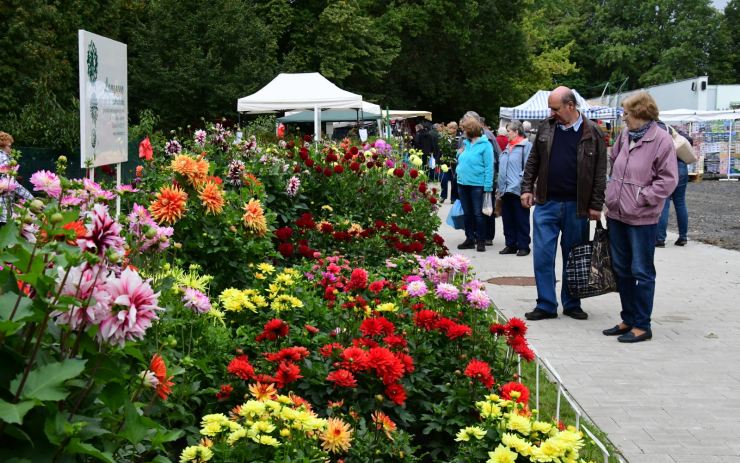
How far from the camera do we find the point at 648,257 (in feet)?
23.6

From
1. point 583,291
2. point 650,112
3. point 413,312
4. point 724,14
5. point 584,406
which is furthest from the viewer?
point 724,14

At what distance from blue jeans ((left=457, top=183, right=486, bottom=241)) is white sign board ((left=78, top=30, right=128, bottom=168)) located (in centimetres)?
672

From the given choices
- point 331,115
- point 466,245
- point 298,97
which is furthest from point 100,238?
point 331,115

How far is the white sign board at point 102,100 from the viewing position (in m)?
5.83

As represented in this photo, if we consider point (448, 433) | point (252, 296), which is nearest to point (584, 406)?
point (448, 433)

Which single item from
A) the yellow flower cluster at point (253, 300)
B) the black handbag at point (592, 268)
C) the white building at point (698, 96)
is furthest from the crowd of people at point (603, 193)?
the white building at point (698, 96)

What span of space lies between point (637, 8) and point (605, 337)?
91.8 meters

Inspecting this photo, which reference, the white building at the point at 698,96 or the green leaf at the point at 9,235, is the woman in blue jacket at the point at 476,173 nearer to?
the green leaf at the point at 9,235

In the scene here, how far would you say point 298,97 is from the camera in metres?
18.3

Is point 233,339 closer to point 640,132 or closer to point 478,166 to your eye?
point 640,132

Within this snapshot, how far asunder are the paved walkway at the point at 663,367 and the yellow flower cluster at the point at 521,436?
5.16 ft

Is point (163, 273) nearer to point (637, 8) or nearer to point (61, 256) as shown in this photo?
point (61, 256)

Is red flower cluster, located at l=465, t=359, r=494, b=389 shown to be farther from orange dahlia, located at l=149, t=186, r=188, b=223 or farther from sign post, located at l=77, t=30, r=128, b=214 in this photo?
sign post, located at l=77, t=30, r=128, b=214

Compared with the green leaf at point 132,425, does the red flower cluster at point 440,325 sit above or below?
below
